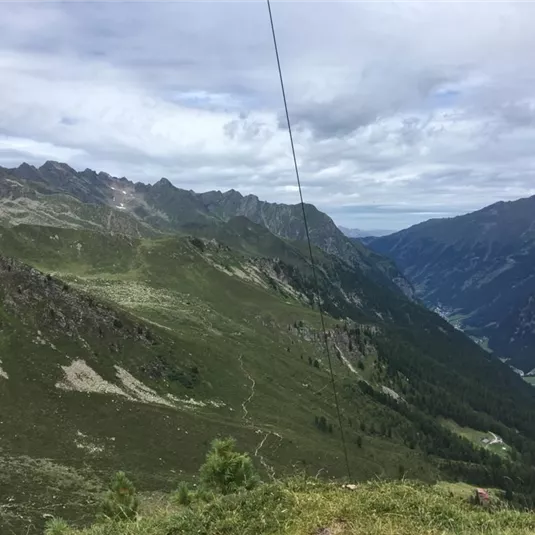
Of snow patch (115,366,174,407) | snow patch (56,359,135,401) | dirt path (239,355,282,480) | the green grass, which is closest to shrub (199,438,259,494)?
the green grass

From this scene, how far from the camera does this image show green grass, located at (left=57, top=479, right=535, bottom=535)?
1368 centimetres

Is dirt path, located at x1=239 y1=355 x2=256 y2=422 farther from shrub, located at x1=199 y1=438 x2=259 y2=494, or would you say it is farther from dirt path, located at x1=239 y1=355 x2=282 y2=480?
shrub, located at x1=199 y1=438 x2=259 y2=494

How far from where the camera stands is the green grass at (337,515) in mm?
13680

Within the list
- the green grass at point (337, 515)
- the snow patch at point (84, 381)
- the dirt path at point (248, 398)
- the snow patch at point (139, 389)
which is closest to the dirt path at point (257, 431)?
the dirt path at point (248, 398)

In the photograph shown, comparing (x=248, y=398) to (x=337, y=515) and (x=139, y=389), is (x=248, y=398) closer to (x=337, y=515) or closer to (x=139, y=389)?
(x=139, y=389)

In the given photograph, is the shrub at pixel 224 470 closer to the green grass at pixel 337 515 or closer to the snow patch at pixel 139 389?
the green grass at pixel 337 515

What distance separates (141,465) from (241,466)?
181ft

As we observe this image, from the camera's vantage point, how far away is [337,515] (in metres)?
14.3

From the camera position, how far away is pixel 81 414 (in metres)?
107

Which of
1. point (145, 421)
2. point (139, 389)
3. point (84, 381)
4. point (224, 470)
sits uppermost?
point (224, 470)

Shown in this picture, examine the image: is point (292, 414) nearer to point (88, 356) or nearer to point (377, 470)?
point (377, 470)

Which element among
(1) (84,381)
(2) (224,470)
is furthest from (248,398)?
(2) (224,470)

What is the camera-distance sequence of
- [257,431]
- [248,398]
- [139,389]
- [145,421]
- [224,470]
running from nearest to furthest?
[224,470] < [145,421] < [139,389] < [257,431] < [248,398]

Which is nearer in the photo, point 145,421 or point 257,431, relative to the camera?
point 145,421
